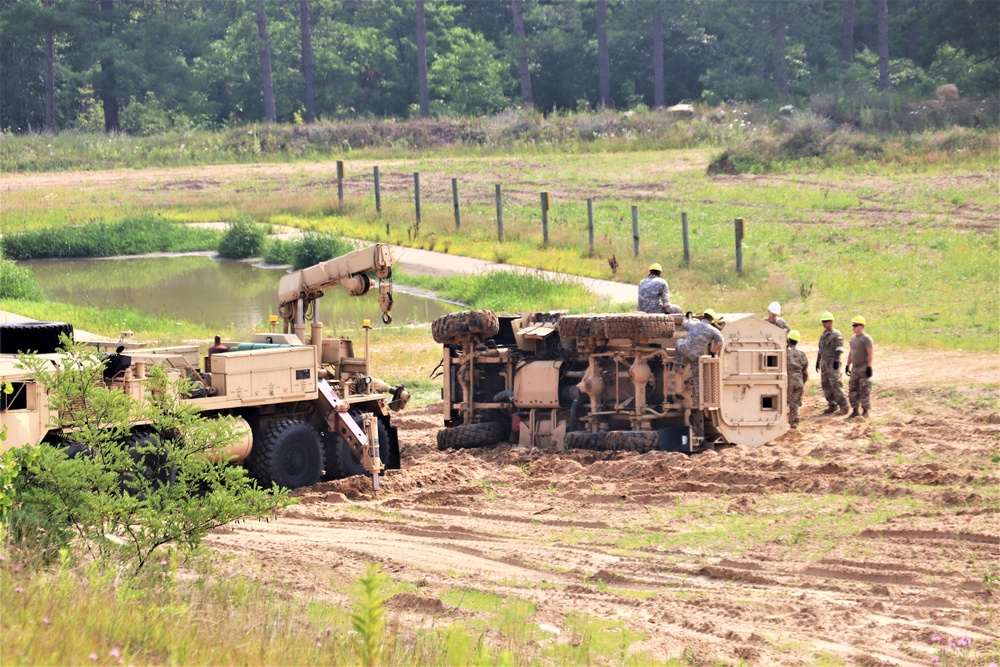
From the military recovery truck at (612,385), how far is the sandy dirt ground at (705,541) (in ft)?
1.36

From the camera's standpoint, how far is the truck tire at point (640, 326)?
56.3 feet

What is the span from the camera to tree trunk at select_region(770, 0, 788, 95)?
67.3 meters

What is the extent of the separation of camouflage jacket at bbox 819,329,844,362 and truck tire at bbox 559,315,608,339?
13.3ft

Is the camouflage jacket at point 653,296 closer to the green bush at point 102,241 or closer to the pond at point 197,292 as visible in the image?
the pond at point 197,292

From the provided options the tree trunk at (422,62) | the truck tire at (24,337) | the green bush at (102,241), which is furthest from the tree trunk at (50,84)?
the truck tire at (24,337)

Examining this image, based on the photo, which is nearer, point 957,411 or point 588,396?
point 588,396

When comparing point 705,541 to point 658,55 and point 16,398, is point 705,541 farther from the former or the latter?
point 658,55

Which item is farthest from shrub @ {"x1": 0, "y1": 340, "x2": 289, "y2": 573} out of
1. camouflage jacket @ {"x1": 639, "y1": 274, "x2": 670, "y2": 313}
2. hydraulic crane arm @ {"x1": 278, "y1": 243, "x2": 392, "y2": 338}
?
camouflage jacket @ {"x1": 639, "y1": 274, "x2": 670, "y2": 313}

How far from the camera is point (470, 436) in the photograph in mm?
18625

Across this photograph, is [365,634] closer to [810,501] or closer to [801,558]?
[801,558]

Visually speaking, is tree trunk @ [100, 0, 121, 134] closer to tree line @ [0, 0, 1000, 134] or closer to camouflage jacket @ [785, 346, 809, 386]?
tree line @ [0, 0, 1000, 134]

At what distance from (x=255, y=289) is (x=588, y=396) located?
17571 mm

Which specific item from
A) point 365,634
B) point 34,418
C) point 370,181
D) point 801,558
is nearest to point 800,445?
point 801,558

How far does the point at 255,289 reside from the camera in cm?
3422
